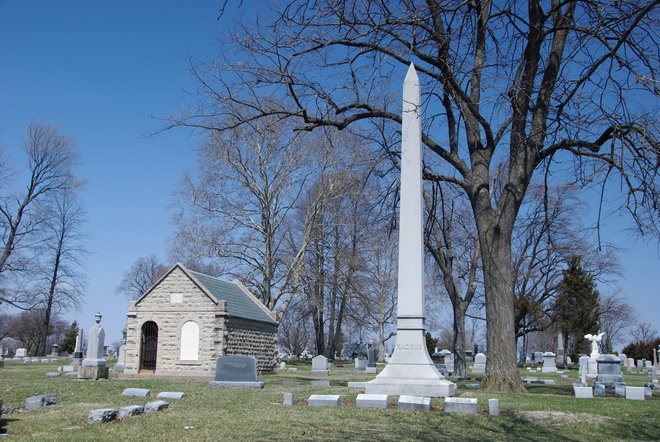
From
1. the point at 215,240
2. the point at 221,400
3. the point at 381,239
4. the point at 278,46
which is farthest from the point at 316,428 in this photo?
the point at 381,239

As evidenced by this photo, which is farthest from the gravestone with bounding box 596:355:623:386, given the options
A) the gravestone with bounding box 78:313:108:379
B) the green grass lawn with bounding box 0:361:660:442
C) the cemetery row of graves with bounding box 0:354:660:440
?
the gravestone with bounding box 78:313:108:379

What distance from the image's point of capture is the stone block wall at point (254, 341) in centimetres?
2686

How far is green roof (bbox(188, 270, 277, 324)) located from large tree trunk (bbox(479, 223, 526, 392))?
47.4 feet

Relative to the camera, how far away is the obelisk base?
12.8 meters

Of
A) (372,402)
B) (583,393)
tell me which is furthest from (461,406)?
(583,393)

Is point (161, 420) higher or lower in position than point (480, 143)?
lower

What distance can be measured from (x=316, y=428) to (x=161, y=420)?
7.94 feet

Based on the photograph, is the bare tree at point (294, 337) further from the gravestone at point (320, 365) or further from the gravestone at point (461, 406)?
the gravestone at point (461, 406)

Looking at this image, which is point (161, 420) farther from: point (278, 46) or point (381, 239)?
point (381, 239)

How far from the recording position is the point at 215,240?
33.3 meters

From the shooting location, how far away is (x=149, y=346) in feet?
87.9

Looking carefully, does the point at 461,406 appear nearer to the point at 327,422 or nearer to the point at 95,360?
the point at 327,422

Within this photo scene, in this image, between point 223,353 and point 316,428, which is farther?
point 223,353

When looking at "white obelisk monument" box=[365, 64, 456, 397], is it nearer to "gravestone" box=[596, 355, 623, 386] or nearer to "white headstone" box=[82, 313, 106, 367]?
"gravestone" box=[596, 355, 623, 386]
